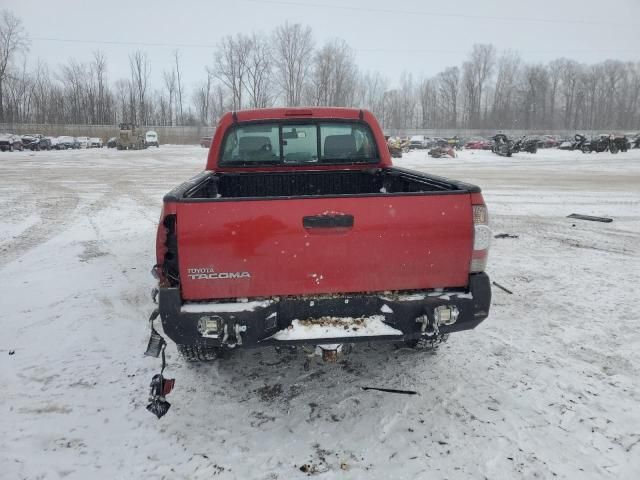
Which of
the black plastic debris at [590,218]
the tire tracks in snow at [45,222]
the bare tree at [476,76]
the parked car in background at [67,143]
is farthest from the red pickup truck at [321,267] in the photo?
the bare tree at [476,76]

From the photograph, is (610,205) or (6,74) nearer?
(610,205)

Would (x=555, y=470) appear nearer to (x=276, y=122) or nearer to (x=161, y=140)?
(x=276, y=122)

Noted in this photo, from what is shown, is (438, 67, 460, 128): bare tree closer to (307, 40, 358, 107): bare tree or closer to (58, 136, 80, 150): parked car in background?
(307, 40, 358, 107): bare tree

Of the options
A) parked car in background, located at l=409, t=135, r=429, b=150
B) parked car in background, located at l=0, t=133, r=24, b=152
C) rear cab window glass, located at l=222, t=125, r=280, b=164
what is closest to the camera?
rear cab window glass, located at l=222, t=125, r=280, b=164

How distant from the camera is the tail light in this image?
2893mm

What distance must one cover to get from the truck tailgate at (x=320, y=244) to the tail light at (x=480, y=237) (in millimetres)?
50

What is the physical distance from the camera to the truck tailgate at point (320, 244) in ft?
8.73

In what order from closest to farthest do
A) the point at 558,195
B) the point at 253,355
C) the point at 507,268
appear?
the point at 253,355
the point at 507,268
the point at 558,195

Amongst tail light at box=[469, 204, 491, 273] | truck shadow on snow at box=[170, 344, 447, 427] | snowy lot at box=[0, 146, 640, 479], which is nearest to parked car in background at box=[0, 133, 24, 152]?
snowy lot at box=[0, 146, 640, 479]

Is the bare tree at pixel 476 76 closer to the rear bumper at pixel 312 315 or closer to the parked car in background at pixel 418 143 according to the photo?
the parked car in background at pixel 418 143

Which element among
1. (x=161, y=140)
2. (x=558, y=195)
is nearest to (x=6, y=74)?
(x=161, y=140)

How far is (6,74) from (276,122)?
8839 cm

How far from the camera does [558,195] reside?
46.9 ft

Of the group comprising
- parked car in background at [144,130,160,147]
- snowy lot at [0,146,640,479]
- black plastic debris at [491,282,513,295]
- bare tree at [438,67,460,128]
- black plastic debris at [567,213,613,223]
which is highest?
bare tree at [438,67,460,128]
